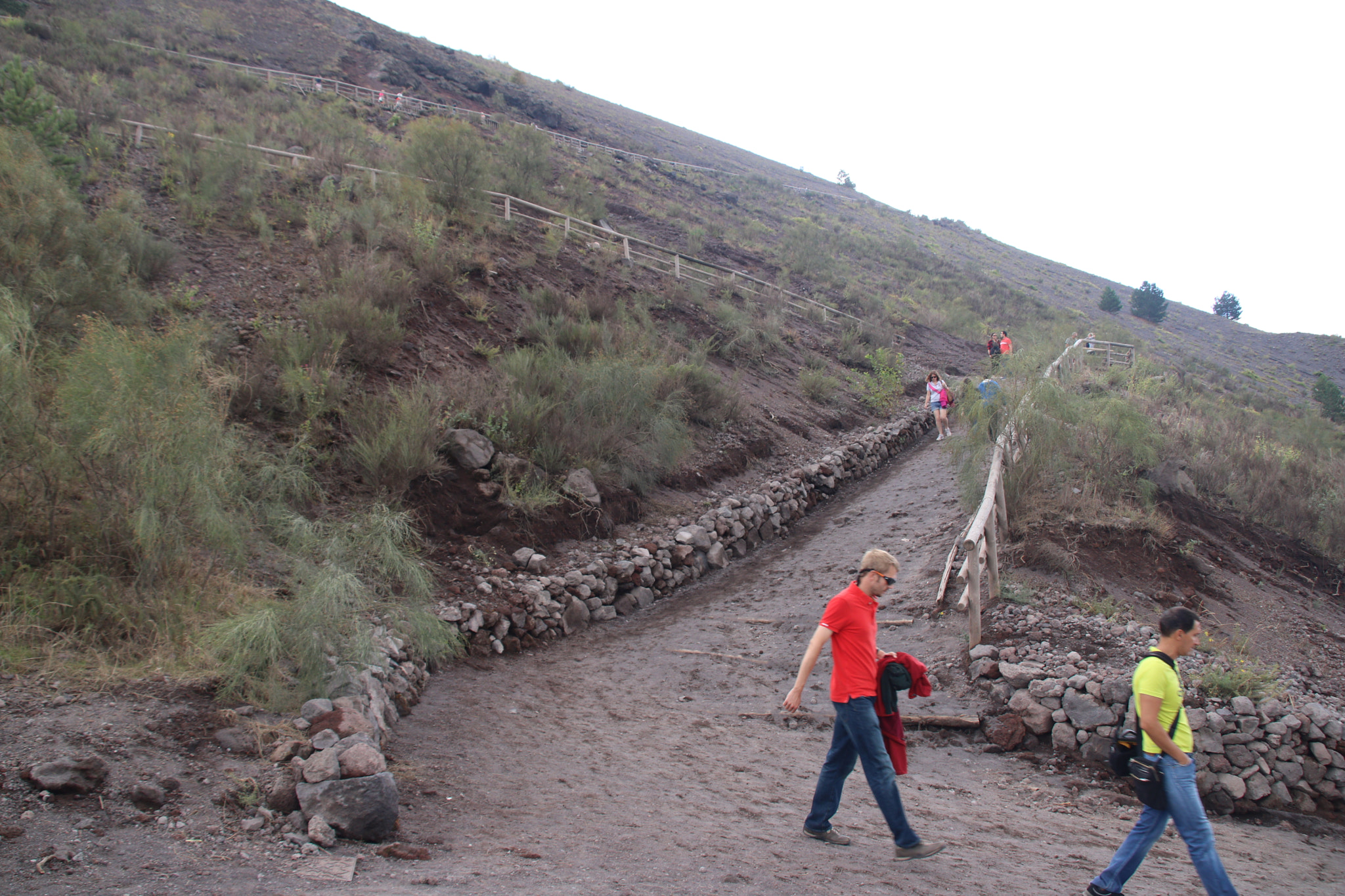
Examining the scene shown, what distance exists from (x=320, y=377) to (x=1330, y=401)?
35927 millimetres

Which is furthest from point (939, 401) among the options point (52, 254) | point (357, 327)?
point (52, 254)

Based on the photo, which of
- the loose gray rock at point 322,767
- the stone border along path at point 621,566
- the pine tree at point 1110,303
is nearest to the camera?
the loose gray rock at point 322,767

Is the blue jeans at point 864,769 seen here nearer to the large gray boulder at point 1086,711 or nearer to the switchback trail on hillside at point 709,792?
the switchback trail on hillside at point 709,792

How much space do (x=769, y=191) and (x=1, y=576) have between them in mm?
55800

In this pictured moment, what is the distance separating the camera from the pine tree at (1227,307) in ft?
209

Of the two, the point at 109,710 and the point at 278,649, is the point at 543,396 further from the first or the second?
the point at 109,710

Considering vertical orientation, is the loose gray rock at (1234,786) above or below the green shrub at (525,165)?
below

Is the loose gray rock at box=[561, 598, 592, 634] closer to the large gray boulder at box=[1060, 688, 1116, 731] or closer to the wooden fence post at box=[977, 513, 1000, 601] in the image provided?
the wooden fence post at box=[977, 513, 1000, 601]

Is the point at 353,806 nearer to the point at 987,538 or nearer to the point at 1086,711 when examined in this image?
the point at 1086,711

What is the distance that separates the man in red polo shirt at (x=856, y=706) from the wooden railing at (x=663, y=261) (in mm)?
15490

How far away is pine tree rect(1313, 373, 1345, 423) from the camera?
27.0 meters

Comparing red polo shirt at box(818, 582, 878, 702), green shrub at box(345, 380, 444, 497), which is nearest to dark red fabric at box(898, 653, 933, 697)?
red polo shirt at box(818, 582, 878, 702)

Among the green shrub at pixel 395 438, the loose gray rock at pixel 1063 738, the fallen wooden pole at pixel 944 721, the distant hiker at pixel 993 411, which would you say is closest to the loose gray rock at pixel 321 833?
the fallen wooden pole at pixel 944 721

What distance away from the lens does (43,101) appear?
38.2ft
